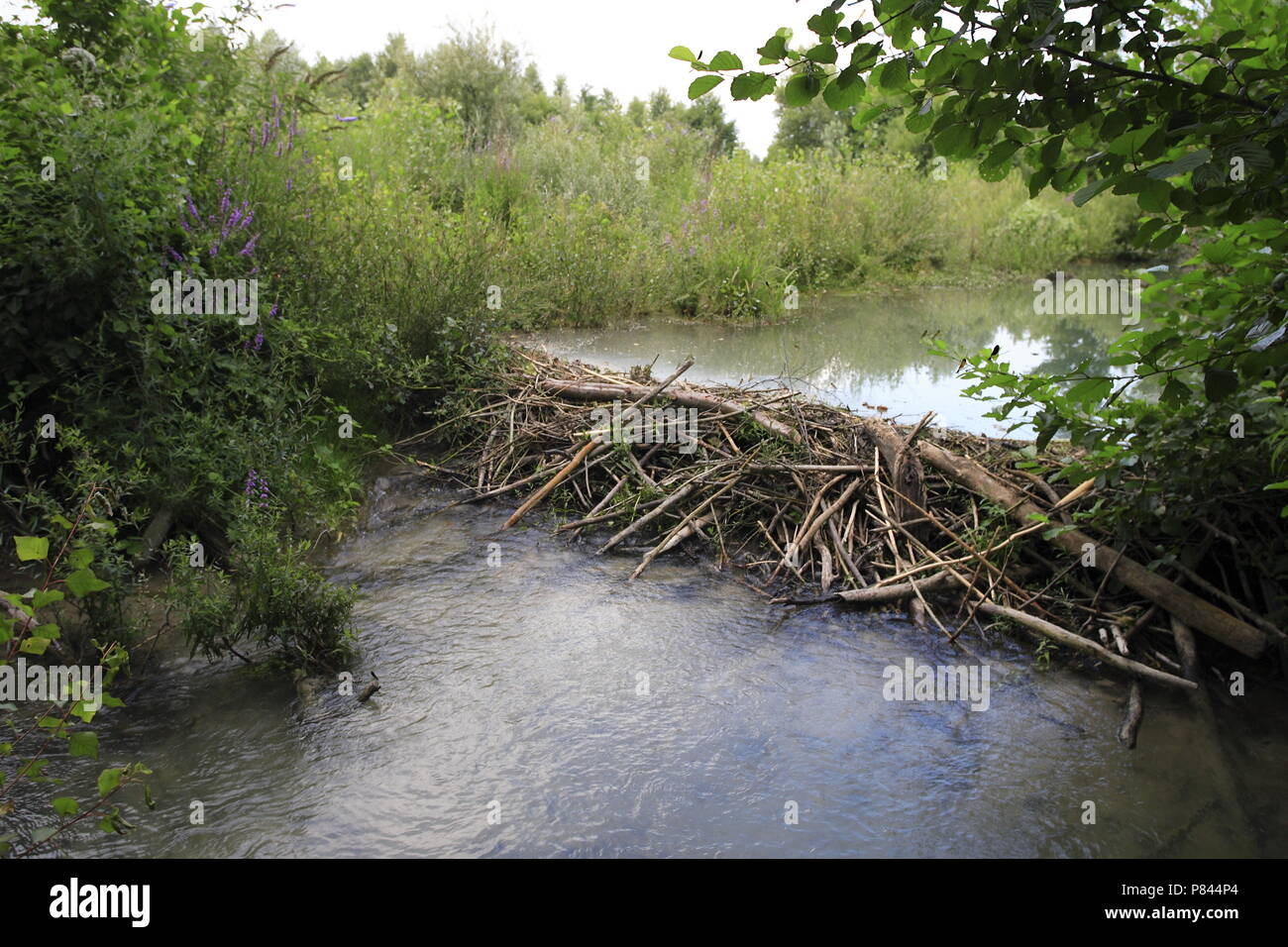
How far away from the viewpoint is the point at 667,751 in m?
3.56

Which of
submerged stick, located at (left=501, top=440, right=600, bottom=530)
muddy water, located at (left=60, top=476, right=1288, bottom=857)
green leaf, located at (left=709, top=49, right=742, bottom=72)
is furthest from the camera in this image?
submerged stick, located at (left=501, top=440, right=600, bottom=530)

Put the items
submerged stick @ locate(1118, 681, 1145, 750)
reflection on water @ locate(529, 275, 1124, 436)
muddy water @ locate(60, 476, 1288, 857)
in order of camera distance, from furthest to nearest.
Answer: reflection on water @ locate(529, 275, 1124, 436) → submerged stick @ locate(1118, 681, 1145, 750) → muddy water @ locate(60, 476, 1288, 857)

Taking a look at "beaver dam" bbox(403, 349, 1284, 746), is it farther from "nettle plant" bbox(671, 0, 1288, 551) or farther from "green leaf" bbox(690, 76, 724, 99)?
"green leaf" bbox(690, 76, 724, 99)

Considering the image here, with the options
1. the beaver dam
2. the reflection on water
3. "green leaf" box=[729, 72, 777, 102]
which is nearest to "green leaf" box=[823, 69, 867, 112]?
"green leaf" box=[729, 72, 777, 102]

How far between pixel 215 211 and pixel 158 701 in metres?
3.16

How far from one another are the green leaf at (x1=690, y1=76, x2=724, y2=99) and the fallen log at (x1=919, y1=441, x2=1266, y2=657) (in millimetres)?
3000

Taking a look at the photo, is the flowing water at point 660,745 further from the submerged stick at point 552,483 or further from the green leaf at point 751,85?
the green leaf at point 751,85

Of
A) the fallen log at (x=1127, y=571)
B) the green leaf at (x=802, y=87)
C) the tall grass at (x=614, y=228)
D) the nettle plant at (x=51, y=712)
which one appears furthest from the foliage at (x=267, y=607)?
the fallen log at (x=1127, y=571)

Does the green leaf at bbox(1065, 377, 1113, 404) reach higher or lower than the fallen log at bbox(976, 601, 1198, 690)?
higher

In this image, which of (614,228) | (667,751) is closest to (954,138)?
(667,751)

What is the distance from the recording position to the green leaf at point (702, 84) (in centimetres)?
251

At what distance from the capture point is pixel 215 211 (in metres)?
5.48

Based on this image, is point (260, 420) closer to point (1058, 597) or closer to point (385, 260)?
point (385, 260)

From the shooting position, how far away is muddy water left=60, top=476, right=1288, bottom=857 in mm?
3094
